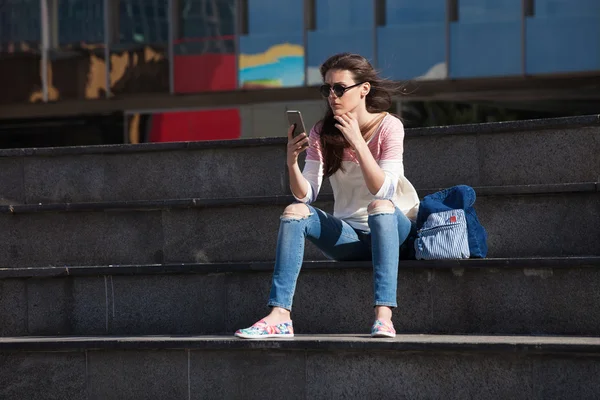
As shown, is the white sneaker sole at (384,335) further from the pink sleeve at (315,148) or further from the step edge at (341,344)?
the pink sleeve at (315,148)

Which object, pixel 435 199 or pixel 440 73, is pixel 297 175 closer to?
pixel 435 199

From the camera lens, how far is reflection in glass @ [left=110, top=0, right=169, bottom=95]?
1845cm

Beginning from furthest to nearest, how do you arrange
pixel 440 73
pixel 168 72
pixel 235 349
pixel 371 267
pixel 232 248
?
1. pixel 168 72
2. pixel 440 73
3. pixel 232 248
4. pixel 371 267
5. pixel 235 349

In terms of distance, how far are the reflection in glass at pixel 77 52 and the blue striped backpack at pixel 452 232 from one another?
45.6ft

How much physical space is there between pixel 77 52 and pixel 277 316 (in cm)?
1450

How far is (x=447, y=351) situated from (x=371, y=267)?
93cm

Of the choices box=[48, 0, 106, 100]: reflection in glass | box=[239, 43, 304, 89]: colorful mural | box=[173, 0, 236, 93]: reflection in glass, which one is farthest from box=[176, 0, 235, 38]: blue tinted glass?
box=[48, 0, 106, 100]: reflection in glass

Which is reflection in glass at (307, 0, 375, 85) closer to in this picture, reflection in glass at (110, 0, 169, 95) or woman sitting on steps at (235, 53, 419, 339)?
reflection in glass at (110, 0, 169, 95)

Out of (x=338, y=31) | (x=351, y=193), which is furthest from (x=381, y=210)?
(x=338, y=31)

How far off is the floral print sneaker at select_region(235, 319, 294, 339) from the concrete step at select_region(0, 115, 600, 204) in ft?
5.87

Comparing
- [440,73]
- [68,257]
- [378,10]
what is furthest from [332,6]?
[68,257]

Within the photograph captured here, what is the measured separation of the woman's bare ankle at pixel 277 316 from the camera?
17.5 ft

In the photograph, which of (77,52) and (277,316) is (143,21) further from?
(277,316)

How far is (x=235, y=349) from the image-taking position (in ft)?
17.6
